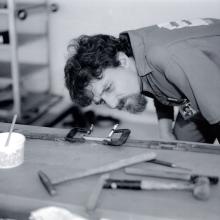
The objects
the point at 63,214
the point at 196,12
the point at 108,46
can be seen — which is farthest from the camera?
the point at 196,12

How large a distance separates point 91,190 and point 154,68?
496mm

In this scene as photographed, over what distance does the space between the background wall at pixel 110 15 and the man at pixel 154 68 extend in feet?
3.97

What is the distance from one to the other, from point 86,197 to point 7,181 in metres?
0.21

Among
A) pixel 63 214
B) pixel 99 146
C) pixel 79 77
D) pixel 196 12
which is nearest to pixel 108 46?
pixel 79 77

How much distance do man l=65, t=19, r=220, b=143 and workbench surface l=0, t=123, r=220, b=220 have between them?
207 millimetres

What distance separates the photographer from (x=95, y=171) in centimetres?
94

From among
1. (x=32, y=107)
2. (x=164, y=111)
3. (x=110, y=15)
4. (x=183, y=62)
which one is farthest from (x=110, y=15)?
(x=183, y=62)

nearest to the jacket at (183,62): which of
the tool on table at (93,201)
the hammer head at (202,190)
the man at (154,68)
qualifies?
the man at (154,68)

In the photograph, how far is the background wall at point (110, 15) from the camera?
2537mm

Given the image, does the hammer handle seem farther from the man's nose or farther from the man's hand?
the man's hand

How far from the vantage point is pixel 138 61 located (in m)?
1.25

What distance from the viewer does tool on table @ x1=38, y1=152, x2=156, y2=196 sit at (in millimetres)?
883

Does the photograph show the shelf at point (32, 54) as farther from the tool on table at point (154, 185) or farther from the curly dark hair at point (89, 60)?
the tool on table at point (154, 185)

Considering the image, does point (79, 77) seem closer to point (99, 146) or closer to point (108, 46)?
point (108, 46)
